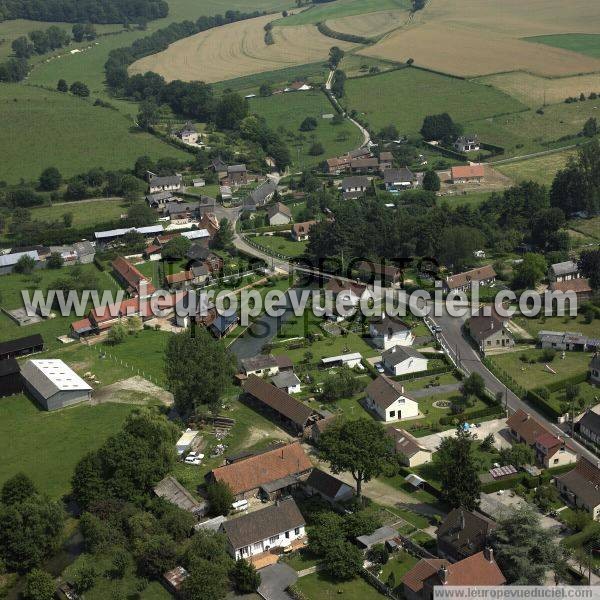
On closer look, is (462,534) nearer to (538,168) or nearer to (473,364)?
(473,364)

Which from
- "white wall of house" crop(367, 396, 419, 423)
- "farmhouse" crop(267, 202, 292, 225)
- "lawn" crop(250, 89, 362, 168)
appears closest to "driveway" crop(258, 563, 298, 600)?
"white wall of house" crop(367, 396, 419, 423)

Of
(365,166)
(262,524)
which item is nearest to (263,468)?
(262,524)

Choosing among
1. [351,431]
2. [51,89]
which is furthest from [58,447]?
[51,89]

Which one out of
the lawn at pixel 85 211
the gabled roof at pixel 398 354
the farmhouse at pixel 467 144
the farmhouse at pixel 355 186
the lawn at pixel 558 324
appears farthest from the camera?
the farmhouse at pixel 467 144

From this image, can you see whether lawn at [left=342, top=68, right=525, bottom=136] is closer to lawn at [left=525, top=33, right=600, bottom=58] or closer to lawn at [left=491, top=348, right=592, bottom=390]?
lawn at [left=525, top=33, right=600, bottom=58]

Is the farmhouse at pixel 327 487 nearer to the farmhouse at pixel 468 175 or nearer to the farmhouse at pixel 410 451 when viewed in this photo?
the farmhouse at pixel 410 451

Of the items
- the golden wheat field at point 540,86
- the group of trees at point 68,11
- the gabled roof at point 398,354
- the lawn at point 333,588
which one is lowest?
the lawn at point 333,588

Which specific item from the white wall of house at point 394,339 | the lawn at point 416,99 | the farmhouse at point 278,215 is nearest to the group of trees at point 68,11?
the lawn at point 416,99
